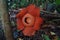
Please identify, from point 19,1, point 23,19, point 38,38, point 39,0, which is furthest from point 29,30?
point 19,1

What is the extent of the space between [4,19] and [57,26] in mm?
357

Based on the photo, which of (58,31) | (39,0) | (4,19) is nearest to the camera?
(4,19)

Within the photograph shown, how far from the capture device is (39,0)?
4.04 ft

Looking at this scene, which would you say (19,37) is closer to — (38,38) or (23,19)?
(38,38)

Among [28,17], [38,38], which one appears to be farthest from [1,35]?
[28,17]

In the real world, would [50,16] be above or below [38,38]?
above

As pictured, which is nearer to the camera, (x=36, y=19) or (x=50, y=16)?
(x=36, y=19)

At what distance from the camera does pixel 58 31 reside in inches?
40.1

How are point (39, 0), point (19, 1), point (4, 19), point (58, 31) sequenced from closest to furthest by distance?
point (4, 19), point (58, 31), point (39, 0), point (19, 1)

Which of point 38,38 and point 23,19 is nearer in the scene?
point 23,19

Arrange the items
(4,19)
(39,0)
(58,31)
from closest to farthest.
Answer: (4,19) < (58,31) < (39,0)

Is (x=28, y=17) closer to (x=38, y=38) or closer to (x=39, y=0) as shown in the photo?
(x=38, y=38)

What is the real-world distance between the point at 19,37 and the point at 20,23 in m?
0.24

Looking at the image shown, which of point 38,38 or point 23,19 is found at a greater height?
point 23,19
